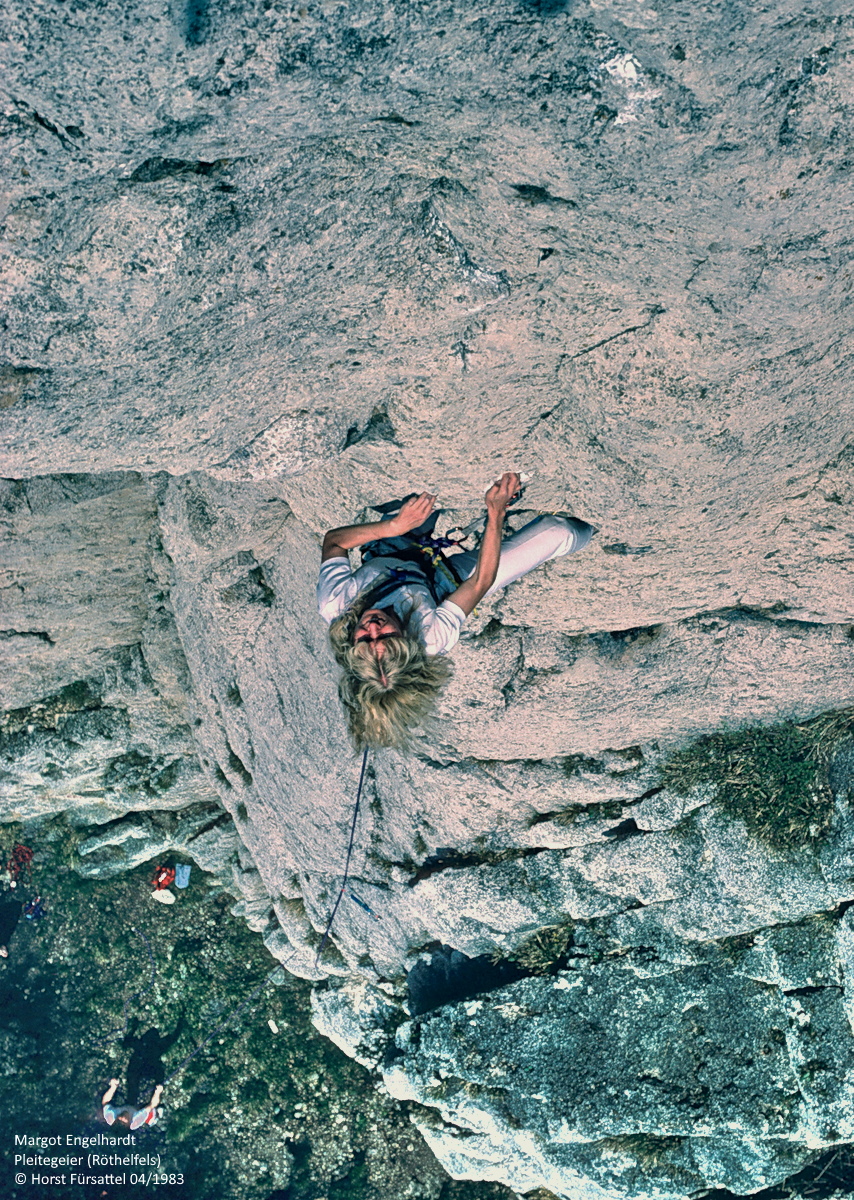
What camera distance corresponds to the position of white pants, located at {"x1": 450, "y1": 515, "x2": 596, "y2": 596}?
4133 millimetres

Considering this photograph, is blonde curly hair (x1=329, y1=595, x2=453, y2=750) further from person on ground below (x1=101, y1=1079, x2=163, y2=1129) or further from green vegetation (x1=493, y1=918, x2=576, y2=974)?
Result: person on ground below (x1=101, y1=1079, x2=163, y2=1129)

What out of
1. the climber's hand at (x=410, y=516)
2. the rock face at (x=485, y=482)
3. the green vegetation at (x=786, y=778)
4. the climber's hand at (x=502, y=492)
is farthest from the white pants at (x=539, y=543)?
the green vegetation at (x=786, y=778)

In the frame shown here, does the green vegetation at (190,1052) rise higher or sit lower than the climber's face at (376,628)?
lower

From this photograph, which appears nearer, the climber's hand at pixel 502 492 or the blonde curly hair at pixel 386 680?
the blonde curly hair at pixel 386 680

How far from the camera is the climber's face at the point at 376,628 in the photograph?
11.2 ft

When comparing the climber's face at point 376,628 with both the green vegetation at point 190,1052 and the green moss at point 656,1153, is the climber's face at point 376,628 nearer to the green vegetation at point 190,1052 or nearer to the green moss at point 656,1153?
the green moss at point 656,1153

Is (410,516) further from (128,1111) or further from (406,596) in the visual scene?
(128,1111)

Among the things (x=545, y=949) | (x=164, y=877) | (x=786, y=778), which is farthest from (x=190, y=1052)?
(x=786, y=778)

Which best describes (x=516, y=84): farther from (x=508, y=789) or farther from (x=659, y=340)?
(x=508, y=789)

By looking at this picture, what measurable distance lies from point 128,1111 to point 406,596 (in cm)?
1112

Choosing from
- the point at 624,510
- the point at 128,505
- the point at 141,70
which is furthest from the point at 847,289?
the point at 128,505

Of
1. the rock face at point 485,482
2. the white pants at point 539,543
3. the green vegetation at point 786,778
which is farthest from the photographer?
the green vegetation at point 786,778

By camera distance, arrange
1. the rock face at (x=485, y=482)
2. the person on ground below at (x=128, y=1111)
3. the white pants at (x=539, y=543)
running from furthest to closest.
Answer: the person on ground below at (x=128, y=1111) < the white pants at (x=539, y=543) < the rock face at (x=485, y=482)

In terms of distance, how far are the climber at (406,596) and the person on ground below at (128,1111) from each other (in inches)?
400
